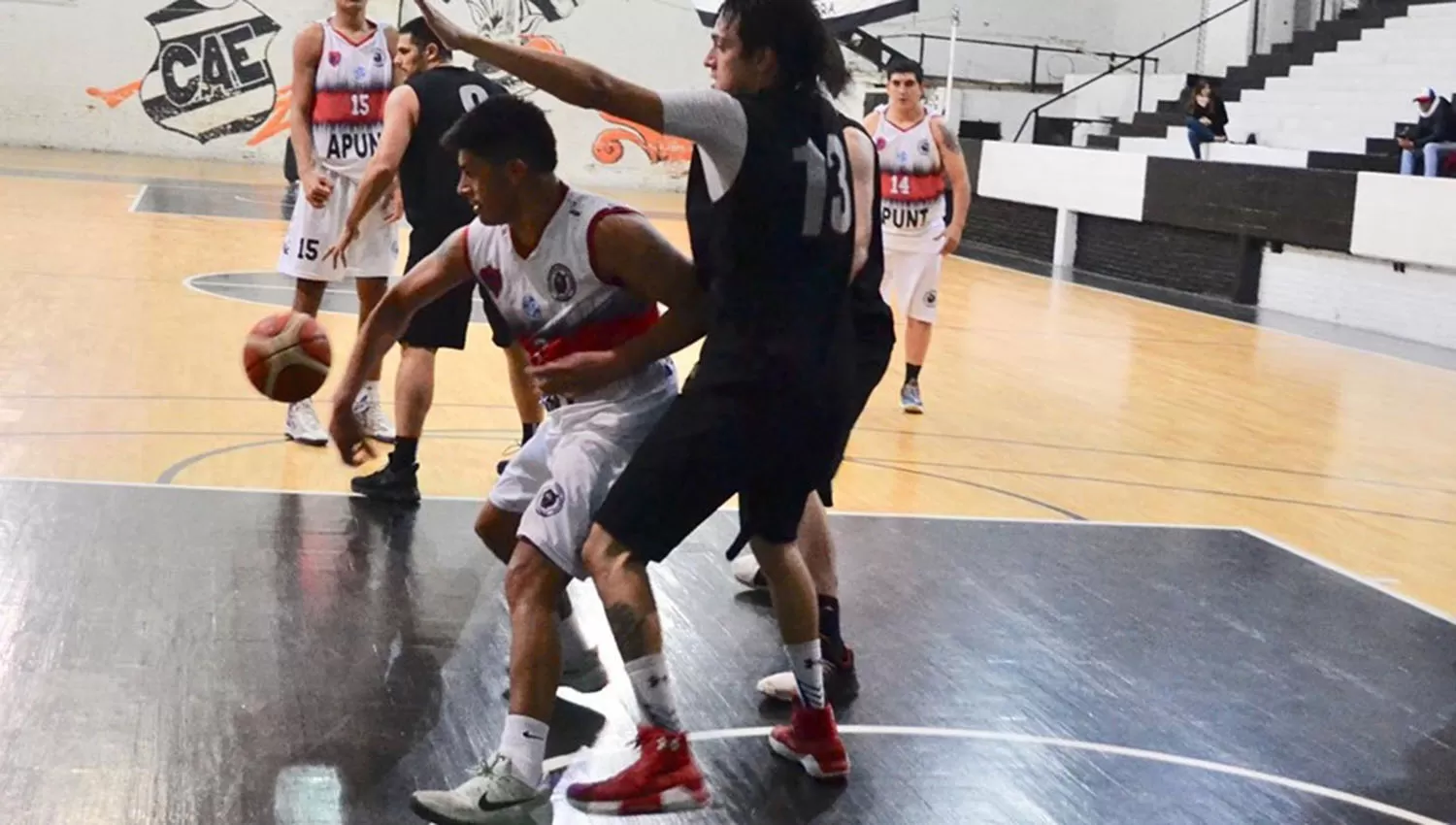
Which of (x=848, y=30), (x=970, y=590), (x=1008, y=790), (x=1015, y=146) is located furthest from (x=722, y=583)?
(x=848, y=30)

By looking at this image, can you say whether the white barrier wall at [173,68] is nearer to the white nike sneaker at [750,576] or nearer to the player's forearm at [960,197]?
the player's forearm at [960,197]

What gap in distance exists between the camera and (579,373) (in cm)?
376

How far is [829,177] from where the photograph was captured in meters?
3.65

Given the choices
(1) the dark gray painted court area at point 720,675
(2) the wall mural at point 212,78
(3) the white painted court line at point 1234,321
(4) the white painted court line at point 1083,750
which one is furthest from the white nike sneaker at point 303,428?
(2) the wall mural at point 212,78

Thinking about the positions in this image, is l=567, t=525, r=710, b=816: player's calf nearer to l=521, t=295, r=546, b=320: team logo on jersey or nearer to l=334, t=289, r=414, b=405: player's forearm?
l=521, t=295, r=546, b=320: team logo on jersey

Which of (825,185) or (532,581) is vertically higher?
(825,185)

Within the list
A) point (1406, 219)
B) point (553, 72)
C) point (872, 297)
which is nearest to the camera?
point (553, 72)

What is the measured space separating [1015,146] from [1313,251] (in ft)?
17.1

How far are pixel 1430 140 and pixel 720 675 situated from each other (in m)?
12.4

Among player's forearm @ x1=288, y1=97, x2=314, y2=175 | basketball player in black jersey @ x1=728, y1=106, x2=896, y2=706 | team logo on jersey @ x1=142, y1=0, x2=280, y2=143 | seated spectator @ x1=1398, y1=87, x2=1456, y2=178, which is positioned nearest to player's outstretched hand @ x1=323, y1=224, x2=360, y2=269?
player's forearm @ x1=288, y1=97, x2=314, y2=175

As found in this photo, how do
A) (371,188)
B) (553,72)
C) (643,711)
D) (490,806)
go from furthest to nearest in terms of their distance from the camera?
(371,188) < (643,711) < (490,806) < (553,72)

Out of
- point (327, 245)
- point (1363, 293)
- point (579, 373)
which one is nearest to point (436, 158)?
point (327, 245)

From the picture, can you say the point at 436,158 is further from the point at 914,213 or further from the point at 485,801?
the point at 485,801

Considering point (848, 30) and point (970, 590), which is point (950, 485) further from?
point (848, 30)
